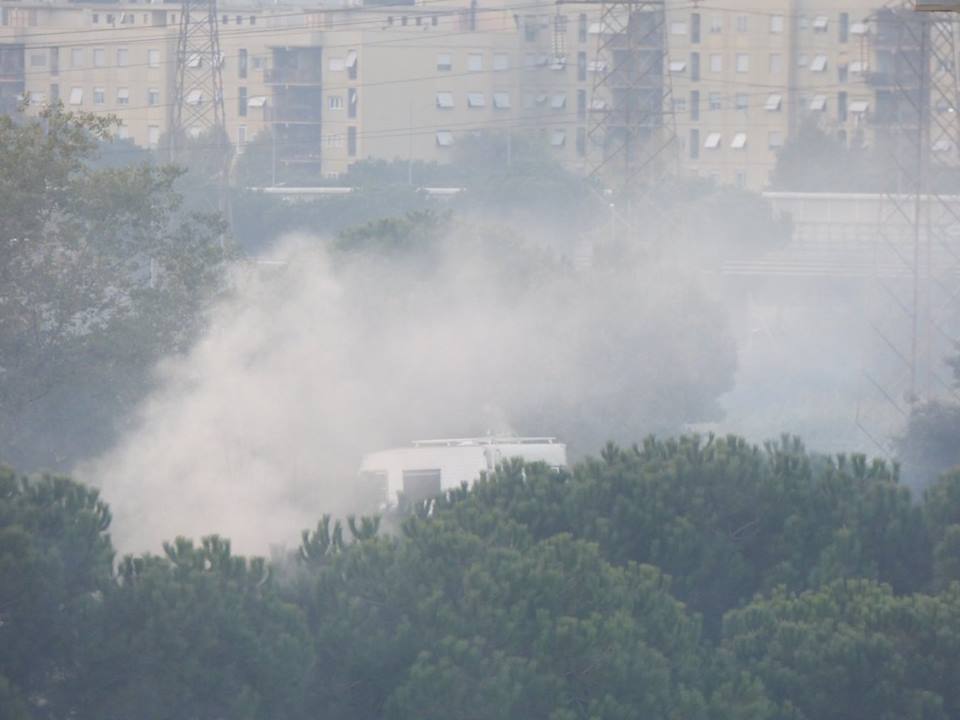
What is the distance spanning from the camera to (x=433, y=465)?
21469mm

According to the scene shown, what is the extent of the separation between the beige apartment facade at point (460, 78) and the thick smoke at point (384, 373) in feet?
185

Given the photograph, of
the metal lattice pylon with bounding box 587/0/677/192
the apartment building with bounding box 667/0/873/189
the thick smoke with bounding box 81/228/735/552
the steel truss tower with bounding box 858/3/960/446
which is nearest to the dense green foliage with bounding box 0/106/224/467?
the thick smoke with bounding box 81/228/735/552

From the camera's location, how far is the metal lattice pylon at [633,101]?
44438mm

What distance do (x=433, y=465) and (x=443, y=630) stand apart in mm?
A: 7117

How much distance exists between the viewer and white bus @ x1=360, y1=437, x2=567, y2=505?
21.2 m

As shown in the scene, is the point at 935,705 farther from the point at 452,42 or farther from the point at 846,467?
the point at 452,42

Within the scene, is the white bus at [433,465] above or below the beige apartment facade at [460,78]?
below

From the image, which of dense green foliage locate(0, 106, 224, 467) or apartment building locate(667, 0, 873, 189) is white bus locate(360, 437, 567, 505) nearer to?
dense green foliage locate(0, 106, 224, 467)

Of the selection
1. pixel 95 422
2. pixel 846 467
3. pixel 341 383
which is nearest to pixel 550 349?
pixel 341 383

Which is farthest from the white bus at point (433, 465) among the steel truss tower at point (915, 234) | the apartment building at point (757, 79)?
the apartment building at point (757, 79)

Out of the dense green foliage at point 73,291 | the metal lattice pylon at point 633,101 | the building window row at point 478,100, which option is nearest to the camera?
the dense green foliage at point 73,291

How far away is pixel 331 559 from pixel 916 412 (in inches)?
873

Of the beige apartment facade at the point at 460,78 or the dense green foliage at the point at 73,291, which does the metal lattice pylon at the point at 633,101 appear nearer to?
Result: the beige apartment facade at the point at 460,78

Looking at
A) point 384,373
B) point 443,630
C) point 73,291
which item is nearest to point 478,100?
point 384,373
